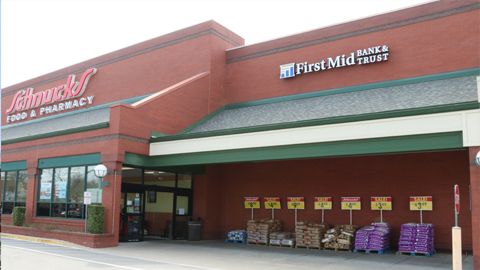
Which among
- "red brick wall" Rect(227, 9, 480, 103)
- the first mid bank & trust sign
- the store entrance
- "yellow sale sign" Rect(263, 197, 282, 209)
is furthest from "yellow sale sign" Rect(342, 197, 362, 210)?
the store entrance

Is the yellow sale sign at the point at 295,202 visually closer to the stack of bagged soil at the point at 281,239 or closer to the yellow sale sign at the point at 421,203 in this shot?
the stack of bagged soil at the point at 281,239

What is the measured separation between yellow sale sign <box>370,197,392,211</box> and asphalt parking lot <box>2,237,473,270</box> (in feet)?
6.90

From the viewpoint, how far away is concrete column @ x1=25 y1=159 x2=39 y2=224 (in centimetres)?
2411

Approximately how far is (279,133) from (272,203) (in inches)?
233

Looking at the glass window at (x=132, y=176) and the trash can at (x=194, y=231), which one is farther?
the trash can at (x=194, y=231)

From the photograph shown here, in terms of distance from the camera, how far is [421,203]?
18.0 m

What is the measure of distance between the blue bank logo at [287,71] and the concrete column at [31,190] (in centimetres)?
1374

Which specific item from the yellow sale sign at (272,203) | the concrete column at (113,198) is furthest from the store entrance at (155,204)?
the yellow sale sign at (272,203)

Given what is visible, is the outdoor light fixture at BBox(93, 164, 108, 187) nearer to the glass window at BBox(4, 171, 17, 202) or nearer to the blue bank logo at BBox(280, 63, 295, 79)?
the glass window at BBox(4, 171, 17, 202)

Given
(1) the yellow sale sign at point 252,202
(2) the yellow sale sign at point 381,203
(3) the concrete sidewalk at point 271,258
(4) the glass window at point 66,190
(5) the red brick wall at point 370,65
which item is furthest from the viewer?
(1) the yellow sale sign at point 252,202

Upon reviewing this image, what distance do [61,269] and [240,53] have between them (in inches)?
653

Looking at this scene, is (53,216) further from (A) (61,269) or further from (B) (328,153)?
(B) (328,153)

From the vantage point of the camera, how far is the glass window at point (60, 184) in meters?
22.6

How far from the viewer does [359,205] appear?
19.5m
